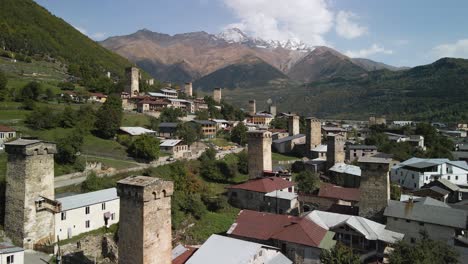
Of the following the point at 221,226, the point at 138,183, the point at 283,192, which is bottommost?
the point at 221,226

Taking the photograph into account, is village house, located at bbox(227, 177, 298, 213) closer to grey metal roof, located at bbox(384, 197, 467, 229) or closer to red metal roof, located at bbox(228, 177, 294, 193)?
red metal roof, located at bbox(228, 177, 294, 193)

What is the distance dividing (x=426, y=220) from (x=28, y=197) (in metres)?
25.7

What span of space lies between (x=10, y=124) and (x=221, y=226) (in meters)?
26.8

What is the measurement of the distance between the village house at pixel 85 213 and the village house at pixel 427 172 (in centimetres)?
3292

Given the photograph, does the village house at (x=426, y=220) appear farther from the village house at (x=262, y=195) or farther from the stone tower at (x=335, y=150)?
the stone tower at (x=335, y=150)

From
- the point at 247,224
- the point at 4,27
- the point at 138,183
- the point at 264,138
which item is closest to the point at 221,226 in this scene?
the point at 247,224

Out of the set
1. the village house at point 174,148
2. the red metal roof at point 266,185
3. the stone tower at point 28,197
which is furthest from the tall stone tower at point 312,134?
the stone tower at point 28,197

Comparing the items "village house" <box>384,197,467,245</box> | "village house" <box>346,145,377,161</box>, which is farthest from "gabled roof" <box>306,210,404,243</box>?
"village house" <box>346,145,377,161</box>

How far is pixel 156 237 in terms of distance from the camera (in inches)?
635

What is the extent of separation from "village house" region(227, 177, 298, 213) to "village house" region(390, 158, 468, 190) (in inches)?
638

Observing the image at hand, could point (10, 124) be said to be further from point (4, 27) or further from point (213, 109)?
point (4, 27)

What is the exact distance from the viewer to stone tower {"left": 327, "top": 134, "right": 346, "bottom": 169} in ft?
150

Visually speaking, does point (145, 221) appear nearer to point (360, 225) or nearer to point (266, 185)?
point (360, 225)

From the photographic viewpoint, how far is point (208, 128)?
59.4 meters
